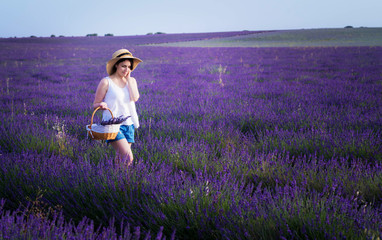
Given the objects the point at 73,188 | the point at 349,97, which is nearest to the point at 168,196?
the point at 73,188

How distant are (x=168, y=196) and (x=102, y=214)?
485mm

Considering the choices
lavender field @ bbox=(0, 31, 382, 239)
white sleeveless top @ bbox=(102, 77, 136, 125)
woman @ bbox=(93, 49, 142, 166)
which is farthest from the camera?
white sleeveless top @ bbox=(102, 77, 136, 125)

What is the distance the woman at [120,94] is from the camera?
8.65 ft

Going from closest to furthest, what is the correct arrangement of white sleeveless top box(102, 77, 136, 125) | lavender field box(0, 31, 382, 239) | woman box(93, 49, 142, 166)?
lavender field box(0, 31, 382, 239)
woman box(93, 49, 142, 166)
white sleeveless top box(102, 77, 136, 125)

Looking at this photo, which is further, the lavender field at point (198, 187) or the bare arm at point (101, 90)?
the bare arm at point (101, 90)

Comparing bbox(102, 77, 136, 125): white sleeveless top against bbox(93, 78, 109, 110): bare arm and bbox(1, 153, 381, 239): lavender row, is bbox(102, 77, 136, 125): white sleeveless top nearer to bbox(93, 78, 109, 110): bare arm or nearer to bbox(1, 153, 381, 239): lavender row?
bbox(93, 78, 109, 110): bare arm

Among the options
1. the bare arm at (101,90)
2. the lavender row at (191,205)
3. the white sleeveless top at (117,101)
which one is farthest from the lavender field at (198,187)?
the bare arm at (101,90)

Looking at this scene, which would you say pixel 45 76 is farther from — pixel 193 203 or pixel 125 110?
pixel 193 203

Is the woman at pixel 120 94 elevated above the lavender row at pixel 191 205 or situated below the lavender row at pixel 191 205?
above

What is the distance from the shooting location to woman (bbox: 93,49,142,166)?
8.65ft

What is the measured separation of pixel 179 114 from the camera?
4.78 meters

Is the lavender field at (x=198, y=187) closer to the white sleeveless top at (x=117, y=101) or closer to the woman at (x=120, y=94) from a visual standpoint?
the woman at (x=120, y=94)

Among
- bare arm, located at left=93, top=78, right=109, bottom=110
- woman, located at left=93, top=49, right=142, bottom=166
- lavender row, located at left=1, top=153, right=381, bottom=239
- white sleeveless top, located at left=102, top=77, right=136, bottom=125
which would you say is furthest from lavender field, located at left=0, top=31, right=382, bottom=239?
bare arm, located at left=93, top=78, right=109, bottom=110

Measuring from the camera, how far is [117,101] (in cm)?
278
